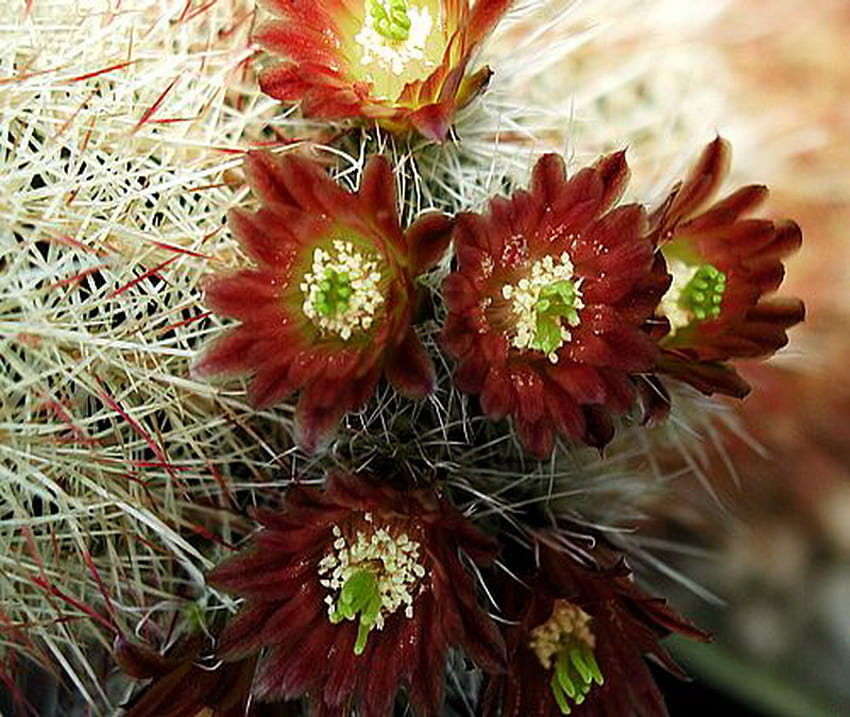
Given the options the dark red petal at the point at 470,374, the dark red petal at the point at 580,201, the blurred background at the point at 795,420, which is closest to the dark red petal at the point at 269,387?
the dark red petal at the point at 470,374

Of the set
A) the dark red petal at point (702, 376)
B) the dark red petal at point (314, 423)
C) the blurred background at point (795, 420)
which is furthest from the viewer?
the blurred background at point (795, 420)

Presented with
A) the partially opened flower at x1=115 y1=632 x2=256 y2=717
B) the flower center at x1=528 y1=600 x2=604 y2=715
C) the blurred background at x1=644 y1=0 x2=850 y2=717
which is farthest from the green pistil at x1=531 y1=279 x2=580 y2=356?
the blurred background at x1=644 y1=0 x2=850 y2=717

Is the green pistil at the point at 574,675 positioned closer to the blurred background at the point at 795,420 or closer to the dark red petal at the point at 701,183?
the dark red petal at the point at 701,183

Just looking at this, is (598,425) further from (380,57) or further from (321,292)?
(380,57)

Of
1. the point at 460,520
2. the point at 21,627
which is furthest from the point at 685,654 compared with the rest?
the point at 21,627

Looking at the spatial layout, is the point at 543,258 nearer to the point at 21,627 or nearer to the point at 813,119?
the point at 21,627

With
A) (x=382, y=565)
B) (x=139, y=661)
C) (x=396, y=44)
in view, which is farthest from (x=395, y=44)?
(x=139, y=661)

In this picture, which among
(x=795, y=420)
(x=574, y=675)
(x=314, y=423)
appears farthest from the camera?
Answer: (x=795, y=420)

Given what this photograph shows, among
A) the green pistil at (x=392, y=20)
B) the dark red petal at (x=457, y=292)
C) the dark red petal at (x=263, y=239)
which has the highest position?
the green pistil at (x=392, y=20)
